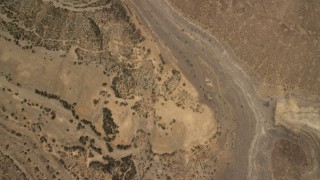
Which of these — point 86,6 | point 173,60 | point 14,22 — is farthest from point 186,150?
point 14,22

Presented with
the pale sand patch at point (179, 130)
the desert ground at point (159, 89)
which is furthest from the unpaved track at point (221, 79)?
the pale sand patch at point (179, 130)

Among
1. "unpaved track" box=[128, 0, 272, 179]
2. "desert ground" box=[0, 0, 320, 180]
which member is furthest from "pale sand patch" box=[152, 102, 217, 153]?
"unpaved track" box=[128, 0, 272, 179]

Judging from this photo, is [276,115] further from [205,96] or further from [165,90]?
[165,90]

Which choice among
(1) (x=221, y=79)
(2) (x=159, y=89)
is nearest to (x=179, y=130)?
(2) (x=159, y=89)

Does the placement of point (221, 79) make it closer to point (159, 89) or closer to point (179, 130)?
point (159, 89)

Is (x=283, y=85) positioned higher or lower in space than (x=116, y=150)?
higher
